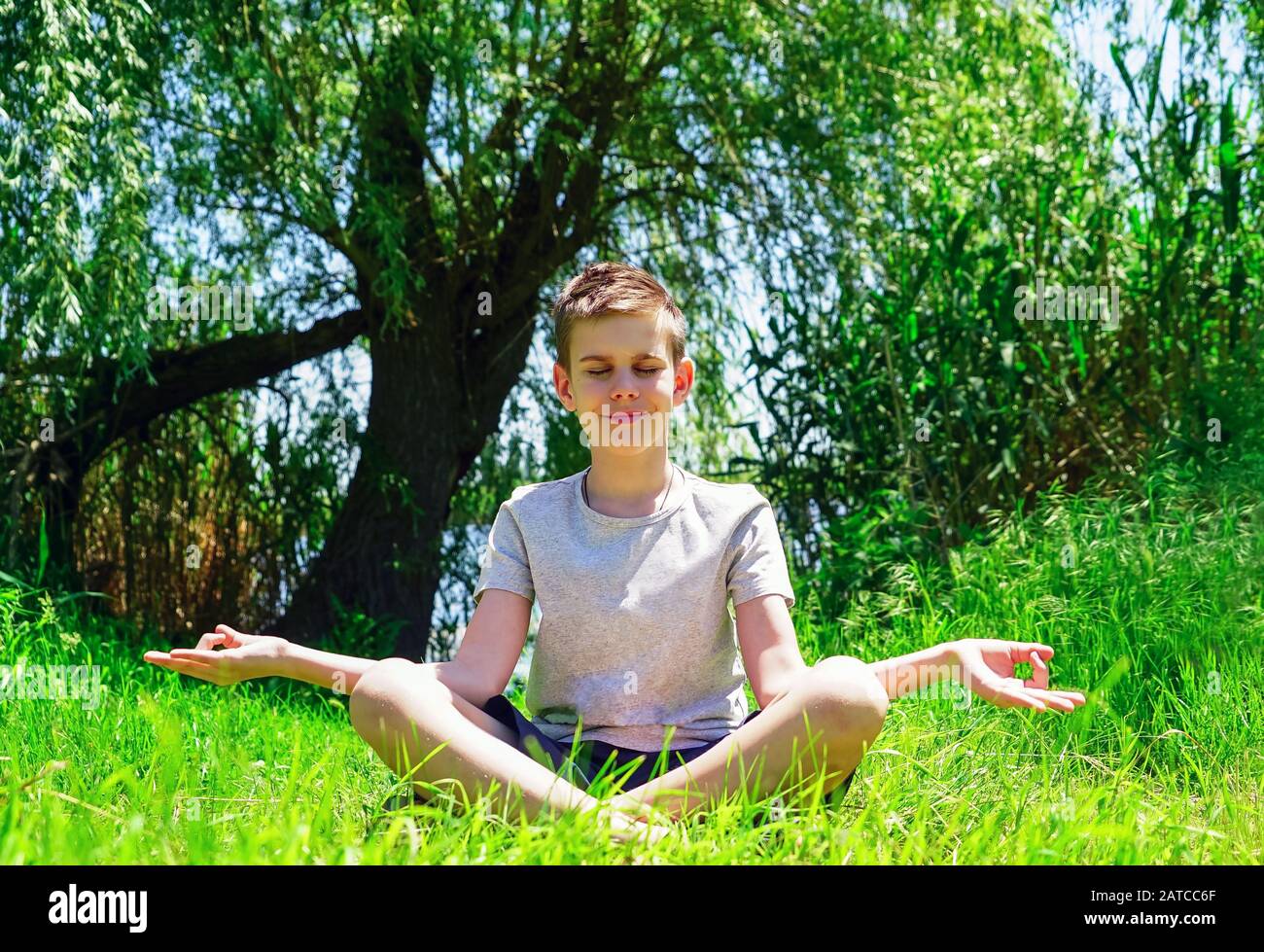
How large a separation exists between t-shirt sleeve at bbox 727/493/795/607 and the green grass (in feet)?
1.17

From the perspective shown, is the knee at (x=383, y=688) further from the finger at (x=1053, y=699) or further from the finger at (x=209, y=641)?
the finger at (x=1053, y=699)

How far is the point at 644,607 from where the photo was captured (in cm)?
196

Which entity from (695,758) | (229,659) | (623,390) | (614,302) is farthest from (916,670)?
(229,659)

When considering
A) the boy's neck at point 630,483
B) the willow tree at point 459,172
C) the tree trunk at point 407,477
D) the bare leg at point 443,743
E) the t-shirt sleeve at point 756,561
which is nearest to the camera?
the bare leg at point 443,743

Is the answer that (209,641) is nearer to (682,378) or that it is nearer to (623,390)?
(623,390)

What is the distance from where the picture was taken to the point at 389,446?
507 cm

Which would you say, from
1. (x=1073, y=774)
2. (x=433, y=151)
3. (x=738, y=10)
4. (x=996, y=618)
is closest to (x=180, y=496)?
(x=433, y=151)

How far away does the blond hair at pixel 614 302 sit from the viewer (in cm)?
202

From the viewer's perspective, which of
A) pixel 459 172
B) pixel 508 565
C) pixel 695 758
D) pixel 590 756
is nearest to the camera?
pixel 695 758

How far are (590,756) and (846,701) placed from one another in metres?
0.46

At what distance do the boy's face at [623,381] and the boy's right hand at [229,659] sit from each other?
64 centimetres

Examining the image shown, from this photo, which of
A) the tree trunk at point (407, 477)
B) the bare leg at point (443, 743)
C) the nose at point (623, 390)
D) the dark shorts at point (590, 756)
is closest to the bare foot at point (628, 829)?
the bare leg at point (443, 743)

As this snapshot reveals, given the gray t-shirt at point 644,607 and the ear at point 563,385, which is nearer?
the gray t-shirt at point 644,607

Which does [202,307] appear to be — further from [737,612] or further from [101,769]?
[737,612]
